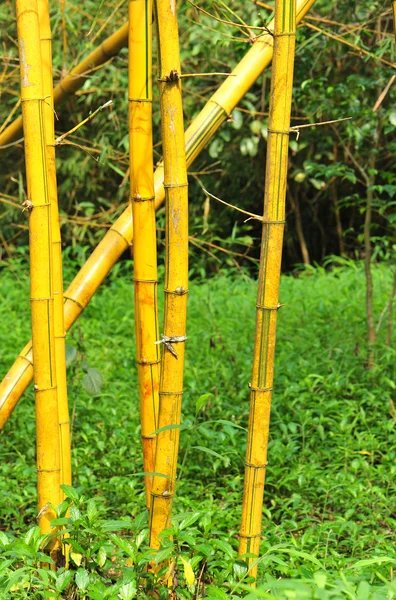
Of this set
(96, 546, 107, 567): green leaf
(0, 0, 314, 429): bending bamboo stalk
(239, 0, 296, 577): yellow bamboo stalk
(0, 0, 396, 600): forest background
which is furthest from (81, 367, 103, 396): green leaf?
(239, 0, 296, 577): yellow bamboo stalk

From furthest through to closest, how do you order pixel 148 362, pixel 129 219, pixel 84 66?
pixel 84 66 < pixel 129 219 < pixel 148 362

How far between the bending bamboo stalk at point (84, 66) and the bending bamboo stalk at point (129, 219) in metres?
0.55

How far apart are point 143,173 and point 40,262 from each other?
12.3 inches

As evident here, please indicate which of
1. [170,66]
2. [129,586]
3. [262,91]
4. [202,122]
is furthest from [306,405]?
[262,91]

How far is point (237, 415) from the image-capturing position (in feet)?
9.72

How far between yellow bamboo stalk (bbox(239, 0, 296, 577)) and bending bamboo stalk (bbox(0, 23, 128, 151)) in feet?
3.38

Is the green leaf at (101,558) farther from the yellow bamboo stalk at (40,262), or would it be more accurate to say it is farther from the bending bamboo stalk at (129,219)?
the bending bamboo stalk at (129,219)

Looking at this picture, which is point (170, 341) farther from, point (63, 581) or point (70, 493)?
point (63, 581)

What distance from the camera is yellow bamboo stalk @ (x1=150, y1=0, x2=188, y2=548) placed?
145 cm

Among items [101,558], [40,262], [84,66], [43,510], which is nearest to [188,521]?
[101,558]

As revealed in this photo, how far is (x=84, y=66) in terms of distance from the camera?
2455mm

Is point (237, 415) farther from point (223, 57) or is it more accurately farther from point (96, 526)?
point (223, 57)

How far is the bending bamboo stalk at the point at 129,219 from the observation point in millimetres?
1936

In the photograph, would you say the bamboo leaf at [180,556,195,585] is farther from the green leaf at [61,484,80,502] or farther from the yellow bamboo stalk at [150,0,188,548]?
the green leaf at [61,484,80,502]
